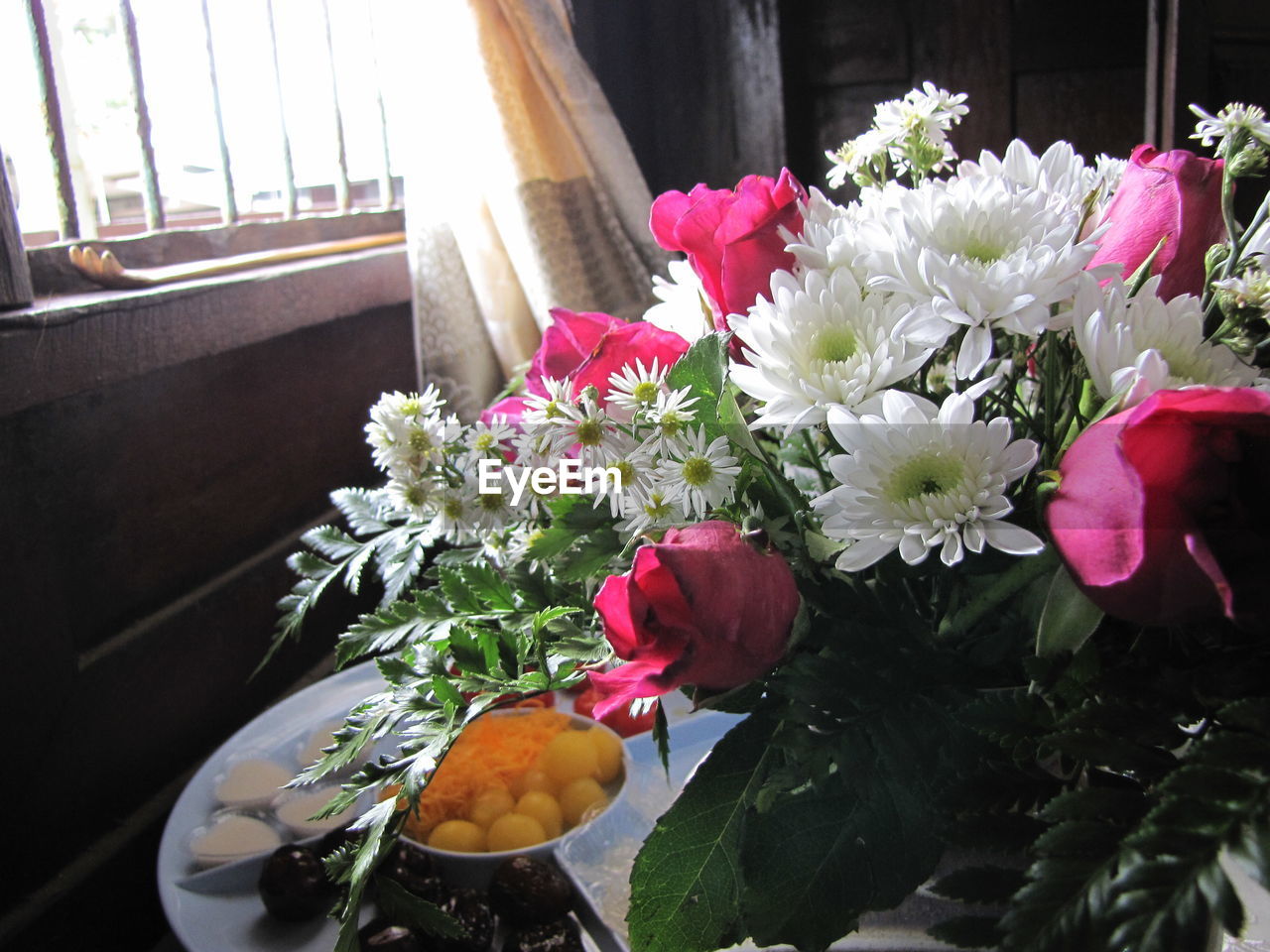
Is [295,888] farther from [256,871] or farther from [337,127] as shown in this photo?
[337,127]

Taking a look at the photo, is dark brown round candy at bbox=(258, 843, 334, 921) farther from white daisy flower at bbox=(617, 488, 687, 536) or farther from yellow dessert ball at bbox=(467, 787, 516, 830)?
white daisy flower at bbox=(617, 488, 687, 536)

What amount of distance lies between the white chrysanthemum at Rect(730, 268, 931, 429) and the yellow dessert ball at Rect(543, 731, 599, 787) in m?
0.53

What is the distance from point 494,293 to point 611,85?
2.26 ft

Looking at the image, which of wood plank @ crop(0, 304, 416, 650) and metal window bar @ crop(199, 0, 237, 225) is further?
metal window bar @ crop(199, 0, 237, 225)

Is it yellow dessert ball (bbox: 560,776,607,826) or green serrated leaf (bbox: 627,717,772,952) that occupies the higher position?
green serrated leaf (bbox: 627,717,772,952)

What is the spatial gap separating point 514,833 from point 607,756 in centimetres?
10

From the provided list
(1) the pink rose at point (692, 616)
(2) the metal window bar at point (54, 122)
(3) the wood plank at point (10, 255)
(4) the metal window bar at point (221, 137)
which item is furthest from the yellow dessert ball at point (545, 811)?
(4) the metal window bar at point (221, 137)

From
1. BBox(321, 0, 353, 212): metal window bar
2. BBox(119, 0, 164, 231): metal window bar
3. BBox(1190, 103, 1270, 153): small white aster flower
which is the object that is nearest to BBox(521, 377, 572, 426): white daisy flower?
BBox(1190, 103, 1270, 153): small white aster flower

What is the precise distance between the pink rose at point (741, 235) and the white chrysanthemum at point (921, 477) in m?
0.09

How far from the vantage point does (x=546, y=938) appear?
635mm

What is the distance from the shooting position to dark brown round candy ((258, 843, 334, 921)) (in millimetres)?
649

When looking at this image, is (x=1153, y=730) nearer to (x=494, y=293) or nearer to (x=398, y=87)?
(x=494, y=293)

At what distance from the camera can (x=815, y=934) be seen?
1.07 ft

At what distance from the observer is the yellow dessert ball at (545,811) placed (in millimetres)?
764
